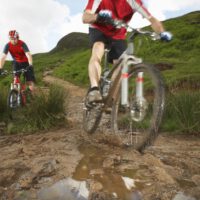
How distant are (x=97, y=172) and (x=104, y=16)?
1.86m

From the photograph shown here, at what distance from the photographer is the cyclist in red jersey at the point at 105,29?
5309mm

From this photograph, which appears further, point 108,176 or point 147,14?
point 147,14

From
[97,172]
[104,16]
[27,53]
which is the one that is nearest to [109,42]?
[104,16]

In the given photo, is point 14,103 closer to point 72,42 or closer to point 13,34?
point 13,34

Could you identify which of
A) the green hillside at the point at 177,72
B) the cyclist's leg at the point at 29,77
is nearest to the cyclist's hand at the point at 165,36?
the green hillside at the point at 177,72

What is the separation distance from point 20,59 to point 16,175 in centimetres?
762

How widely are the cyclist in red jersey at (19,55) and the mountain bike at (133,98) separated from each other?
18.6 ft

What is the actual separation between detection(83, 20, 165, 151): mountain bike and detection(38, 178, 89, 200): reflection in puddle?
1145 mm

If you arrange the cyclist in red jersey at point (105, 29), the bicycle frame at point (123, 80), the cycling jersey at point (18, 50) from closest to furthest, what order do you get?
the bicycle frame at point (123, 80) < the cyclist in red jersey at point (105, 29) < the cycling jersey at point (18, 50)

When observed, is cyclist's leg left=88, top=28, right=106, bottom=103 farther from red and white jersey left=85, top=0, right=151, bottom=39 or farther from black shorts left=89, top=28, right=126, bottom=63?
red and white jersey left=85, top=0, right=151, bottom=39

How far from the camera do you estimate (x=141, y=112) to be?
4844mm

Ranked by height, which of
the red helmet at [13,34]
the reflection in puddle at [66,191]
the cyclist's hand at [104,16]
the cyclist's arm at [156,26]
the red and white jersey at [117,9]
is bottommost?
the reflection in puddle at [66,191]

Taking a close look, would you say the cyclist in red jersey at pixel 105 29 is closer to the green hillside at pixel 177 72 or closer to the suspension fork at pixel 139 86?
the green hillside at pixel 177 72

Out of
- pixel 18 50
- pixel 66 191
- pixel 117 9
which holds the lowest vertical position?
pixel 66 191
